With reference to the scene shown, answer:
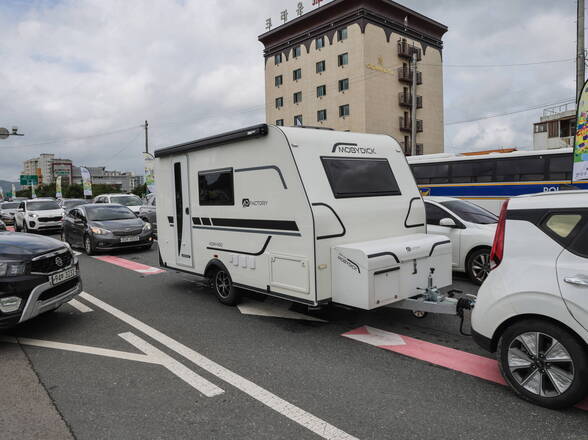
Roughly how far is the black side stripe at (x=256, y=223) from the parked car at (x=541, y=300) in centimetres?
233

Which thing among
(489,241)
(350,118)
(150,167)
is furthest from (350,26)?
(489,241)

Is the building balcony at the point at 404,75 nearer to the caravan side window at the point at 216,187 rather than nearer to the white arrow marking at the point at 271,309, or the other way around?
the caravan side window at the point at 216,187

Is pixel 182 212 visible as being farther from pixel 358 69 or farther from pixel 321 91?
pixel 321 91

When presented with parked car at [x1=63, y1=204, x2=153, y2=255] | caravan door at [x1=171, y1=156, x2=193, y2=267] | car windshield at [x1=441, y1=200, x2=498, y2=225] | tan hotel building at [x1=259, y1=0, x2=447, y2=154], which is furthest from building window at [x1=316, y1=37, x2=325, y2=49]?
caravan door at [x1=171, y1=156, x2=193, y2=267]

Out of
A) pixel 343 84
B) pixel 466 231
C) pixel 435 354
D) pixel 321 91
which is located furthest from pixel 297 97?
pixel 435 354

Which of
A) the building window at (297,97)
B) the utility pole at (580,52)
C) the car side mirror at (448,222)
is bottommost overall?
the car side mirror at (448,222)

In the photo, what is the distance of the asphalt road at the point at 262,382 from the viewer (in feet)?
10.7

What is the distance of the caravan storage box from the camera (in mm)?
4797

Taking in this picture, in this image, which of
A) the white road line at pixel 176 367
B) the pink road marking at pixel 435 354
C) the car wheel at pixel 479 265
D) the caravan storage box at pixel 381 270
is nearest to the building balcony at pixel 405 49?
the car wheel at pixel 479 265

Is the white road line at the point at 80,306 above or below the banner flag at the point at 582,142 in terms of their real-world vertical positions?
below

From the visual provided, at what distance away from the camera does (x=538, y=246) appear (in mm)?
3508

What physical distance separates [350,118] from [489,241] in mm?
37618

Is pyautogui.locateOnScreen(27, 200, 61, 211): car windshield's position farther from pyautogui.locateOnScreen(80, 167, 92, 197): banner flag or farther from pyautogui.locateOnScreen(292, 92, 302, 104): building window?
pyautogui.locateOnScreen(292, 92, 302, 104): building window

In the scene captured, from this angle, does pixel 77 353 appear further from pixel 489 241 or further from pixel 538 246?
pixel 489 241
